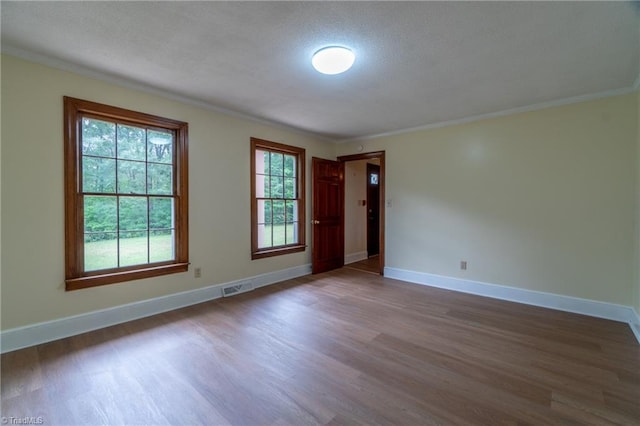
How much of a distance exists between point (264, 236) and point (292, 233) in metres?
0.60

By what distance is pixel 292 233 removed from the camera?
4.92 meters

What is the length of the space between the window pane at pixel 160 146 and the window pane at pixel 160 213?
47 centimetres

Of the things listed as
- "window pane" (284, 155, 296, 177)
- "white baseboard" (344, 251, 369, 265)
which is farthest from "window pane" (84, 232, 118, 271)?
"white baseboard" (344, 251, 369, 265)

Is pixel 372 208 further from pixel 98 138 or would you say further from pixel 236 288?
pixel 98 138

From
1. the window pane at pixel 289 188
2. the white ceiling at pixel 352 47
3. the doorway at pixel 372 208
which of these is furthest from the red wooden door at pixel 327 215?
the white ceiling at pixel 352 47

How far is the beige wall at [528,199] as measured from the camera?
3082mm

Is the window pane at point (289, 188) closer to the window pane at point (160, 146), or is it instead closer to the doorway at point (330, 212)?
the doorway at point (330, 212)

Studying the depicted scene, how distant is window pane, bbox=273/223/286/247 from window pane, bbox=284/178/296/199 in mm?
514

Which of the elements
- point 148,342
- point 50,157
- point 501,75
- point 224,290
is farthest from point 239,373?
point 501,75

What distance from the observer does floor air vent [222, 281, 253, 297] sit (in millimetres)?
3822

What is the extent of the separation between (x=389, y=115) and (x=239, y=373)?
352 cm

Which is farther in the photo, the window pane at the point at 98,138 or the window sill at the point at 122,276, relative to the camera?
the window pane at the point at 98,138

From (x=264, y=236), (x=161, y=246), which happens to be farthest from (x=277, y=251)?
(x=161, y=246)

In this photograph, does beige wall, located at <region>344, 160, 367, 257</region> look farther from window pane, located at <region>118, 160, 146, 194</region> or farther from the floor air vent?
window pane, located at <region>118, 160, 146, 194</region>
